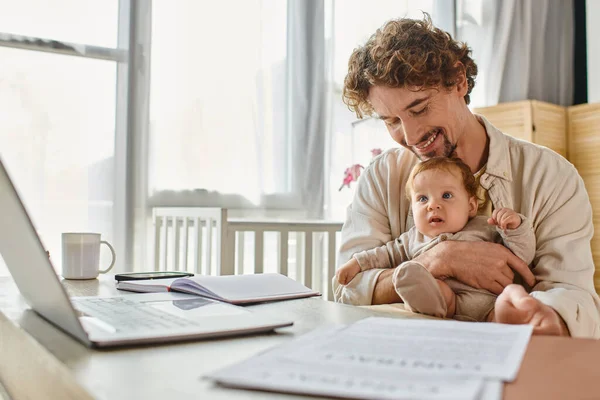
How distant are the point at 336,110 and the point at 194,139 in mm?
857

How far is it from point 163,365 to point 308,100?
2585 mm

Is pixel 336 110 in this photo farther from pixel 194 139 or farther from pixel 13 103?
pixel 13 103

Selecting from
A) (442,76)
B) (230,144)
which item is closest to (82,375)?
(442,76)

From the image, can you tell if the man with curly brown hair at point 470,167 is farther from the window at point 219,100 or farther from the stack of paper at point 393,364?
the window at point 219,100

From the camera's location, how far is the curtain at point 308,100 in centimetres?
302

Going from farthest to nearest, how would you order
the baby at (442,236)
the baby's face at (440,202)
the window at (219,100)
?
1. the window at (219,100)
2. the baby's face at (440,202)
3. the baby at (442,236)

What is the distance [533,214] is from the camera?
1.43 meters

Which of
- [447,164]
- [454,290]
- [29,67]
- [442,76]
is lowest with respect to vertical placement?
[454,290]

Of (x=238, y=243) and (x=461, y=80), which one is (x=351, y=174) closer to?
(x=238, y=243)

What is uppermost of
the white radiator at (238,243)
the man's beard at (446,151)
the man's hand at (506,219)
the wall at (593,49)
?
the wall at (593,49)

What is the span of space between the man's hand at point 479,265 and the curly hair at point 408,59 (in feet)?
1.36

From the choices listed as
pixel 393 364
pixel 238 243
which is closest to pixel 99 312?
pixel 393 364

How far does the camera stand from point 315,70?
3084 millimetres

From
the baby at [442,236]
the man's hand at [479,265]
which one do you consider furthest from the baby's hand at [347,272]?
the man's hand at [479,265]
